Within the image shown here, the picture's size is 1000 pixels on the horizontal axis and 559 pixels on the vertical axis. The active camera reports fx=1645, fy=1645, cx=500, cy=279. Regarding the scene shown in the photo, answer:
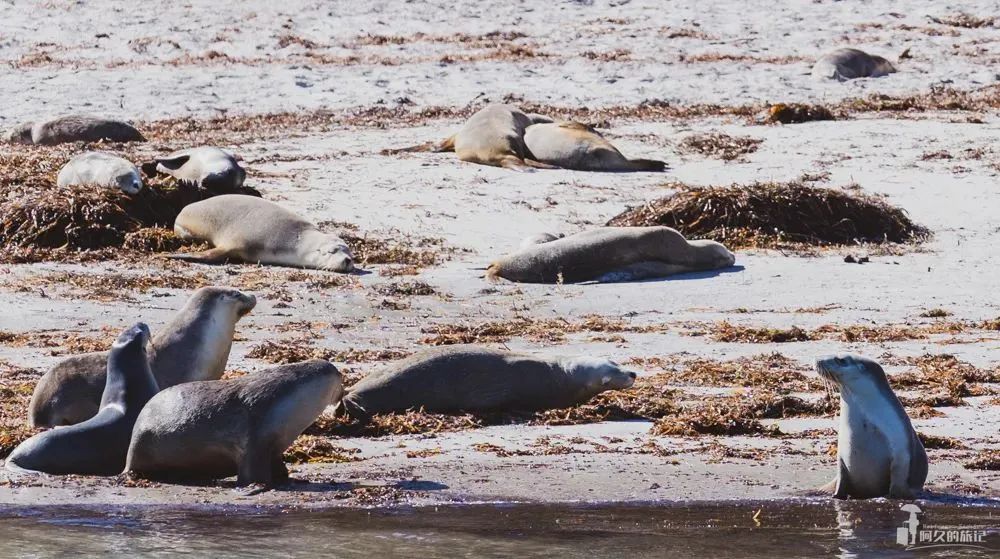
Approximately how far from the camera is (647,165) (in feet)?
44.9

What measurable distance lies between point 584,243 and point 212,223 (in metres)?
2.70

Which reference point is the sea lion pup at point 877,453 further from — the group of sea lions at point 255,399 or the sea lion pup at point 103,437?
the sea lion pup at point 103,437

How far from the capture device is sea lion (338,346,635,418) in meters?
6.72

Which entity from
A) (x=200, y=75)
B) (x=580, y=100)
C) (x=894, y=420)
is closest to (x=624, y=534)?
(x=894, y=420)

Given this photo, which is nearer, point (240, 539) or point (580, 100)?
point (240, 539)

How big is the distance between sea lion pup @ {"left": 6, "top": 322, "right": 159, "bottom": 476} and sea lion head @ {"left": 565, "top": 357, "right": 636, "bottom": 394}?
188cm

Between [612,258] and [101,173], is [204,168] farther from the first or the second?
[612,258]

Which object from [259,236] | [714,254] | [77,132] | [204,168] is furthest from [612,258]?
[77,132]

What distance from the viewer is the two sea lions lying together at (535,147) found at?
13.6 meters

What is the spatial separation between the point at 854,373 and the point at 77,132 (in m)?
10.7

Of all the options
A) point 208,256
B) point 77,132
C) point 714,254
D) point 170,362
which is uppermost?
point 170,362

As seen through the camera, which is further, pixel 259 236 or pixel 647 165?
pixel 647 165

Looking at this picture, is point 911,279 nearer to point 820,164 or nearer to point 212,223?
point 820,164

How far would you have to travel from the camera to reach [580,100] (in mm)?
17625
